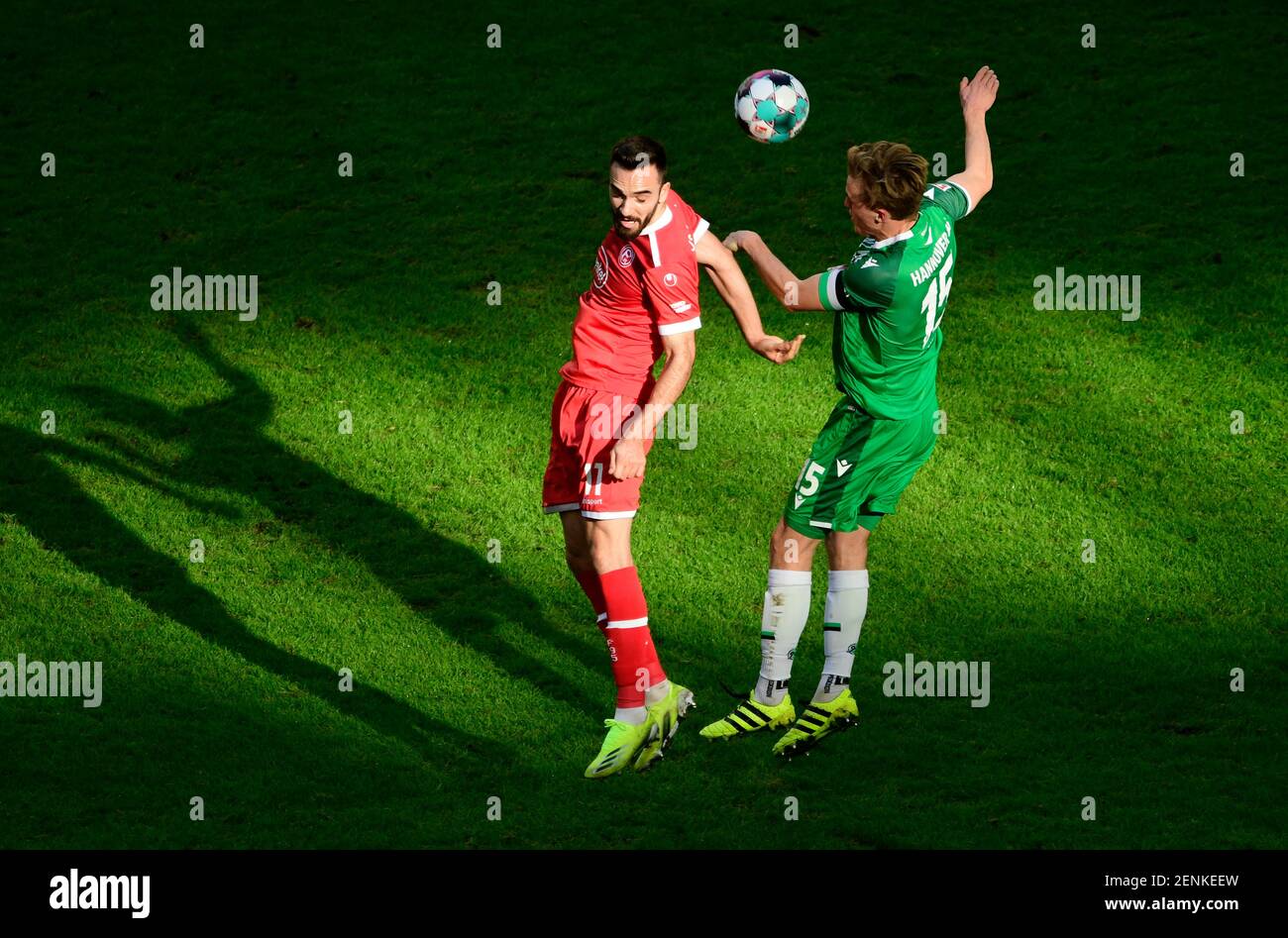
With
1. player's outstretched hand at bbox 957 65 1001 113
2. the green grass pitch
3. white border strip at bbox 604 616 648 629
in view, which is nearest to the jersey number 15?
player's outstretched hand at bbox 957 65 1001 113

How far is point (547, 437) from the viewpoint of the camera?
10.2 m

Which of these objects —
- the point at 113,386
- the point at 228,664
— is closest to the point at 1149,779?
the point at 228,664

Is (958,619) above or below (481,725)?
above

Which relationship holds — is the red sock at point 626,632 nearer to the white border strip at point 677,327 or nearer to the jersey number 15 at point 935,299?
the white border strip at point 677,327

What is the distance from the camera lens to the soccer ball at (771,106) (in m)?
8.06

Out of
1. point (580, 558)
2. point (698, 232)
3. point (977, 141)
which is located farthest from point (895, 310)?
point (580, 558)

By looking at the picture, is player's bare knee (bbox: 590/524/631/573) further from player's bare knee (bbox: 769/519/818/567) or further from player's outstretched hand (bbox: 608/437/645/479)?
player's bare knee (bbox: 769/519/818/567)

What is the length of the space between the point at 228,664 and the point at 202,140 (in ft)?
23.7

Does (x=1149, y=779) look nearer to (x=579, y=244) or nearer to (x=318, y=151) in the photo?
(x=579, y=244)

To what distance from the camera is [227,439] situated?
1022 centimetres

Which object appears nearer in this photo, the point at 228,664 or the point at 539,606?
the point at 228,664

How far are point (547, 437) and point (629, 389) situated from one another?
324 cm

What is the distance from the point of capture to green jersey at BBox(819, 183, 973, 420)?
6.78 metres

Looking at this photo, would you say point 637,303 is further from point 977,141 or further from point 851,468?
point 977,141
